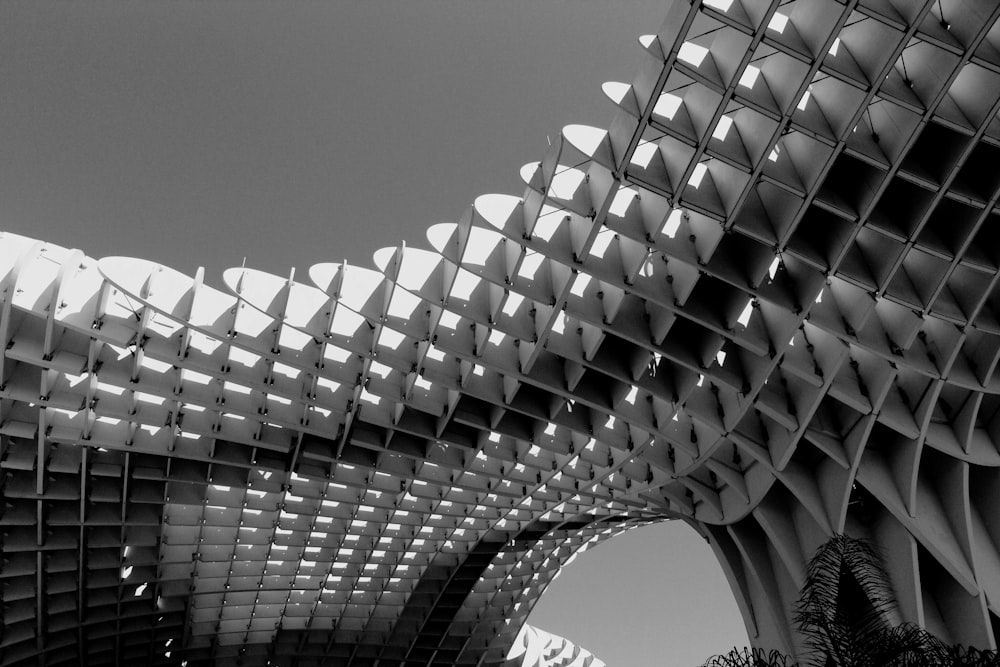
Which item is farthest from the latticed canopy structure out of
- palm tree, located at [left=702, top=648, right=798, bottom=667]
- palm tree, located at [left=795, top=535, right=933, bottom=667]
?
palm tree, located at [left=702, top=648, right=798, bottom=667]

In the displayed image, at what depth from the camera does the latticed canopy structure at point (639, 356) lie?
18.9 metres

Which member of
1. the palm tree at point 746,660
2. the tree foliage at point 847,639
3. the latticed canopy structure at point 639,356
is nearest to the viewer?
the tree foliage at point 847,639

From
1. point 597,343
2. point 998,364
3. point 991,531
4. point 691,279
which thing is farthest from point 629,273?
point 991,531

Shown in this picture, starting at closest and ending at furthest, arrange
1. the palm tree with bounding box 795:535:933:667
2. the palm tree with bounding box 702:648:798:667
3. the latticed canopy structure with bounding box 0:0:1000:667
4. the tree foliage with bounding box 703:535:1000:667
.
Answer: the tree foliage with bounding box 703:535:1000:667
the palm tree with bounding box 795:535:933:667
the palm tree with bounding box 702:648:798:667
the latticed canopy structure with bounding box 0:0:1000:667

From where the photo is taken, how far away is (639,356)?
26766 millimetres

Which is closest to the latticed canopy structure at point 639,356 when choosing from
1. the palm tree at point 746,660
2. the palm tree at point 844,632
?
the palm tree at point 844,632

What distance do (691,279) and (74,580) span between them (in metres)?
36.2

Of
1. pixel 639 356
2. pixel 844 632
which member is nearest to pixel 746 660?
pixel 844 632

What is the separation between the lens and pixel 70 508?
3662 cm

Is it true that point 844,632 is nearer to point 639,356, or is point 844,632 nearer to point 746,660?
point 746,660

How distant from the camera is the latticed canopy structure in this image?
1891cm

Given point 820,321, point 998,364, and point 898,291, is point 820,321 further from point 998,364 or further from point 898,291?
point 998,364

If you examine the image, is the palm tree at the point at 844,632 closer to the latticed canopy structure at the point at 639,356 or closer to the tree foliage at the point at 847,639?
the tree foliage at the point at 847,639

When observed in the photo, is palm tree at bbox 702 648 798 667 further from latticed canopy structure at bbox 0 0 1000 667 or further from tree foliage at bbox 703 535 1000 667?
latticed canopy structure at bbox 0 0 1000 667
